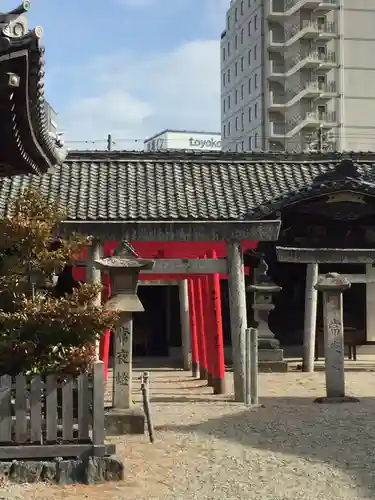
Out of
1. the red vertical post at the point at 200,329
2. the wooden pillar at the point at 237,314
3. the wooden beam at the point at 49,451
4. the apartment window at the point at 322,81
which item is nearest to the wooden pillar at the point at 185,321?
the red vertical post at the point at 200,329

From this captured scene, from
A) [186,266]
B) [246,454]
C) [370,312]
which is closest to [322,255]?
[186,266]

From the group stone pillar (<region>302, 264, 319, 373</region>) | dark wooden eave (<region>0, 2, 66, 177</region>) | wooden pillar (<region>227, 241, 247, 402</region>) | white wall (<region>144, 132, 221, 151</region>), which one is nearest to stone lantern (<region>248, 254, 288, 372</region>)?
stone pillar (<region>302, 264, 319, 373</region>)

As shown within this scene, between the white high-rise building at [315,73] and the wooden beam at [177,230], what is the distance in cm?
3593

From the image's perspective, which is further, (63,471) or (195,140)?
(195,140)

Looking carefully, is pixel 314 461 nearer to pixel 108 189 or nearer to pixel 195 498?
pixel 195 498

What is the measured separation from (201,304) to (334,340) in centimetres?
328

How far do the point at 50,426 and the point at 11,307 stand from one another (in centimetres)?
132

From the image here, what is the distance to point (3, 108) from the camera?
6.39m

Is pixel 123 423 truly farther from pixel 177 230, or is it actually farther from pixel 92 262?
pixel 177 230

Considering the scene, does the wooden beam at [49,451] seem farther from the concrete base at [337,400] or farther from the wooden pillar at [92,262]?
the wooden pillar at [92,262]

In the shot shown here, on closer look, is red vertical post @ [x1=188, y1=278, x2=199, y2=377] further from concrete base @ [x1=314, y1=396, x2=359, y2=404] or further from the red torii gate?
concrete base @ [x1=314, y1=396, x2=359, y2=404]

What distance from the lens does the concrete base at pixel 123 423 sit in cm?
877

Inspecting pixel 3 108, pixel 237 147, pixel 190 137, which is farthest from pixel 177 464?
pixel 190 137

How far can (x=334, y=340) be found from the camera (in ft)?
37.5
